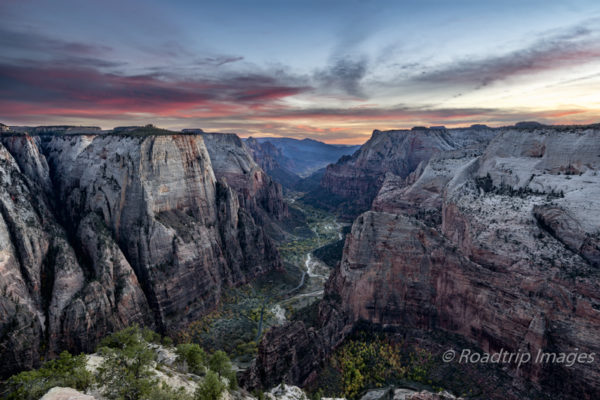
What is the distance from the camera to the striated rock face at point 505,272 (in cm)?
3744

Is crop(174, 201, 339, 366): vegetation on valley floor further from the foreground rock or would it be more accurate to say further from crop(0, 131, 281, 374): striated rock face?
the foreground rock

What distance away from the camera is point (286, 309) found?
74.1 m

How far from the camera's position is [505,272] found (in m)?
45.5

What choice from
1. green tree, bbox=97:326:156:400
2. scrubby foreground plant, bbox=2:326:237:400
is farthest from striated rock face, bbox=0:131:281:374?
green tree, bbox=97:326:156:400

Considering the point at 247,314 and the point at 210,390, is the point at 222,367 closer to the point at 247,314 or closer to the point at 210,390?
the point at 210,390

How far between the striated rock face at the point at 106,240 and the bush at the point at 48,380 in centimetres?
2045

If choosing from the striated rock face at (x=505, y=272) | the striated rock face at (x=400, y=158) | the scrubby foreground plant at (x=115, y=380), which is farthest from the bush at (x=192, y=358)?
the striated rock face at (x=400, y=158)

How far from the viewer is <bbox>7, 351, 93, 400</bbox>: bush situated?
22.8m

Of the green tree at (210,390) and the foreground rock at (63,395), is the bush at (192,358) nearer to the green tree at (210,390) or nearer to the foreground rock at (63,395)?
→ the green tree at (210,390)

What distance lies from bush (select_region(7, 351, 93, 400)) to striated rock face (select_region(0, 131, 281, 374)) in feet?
67.1

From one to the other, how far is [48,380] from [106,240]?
113 feet

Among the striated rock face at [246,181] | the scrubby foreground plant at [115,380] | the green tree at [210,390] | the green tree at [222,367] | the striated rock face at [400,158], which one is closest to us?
the scrubby foreground plant at [115,380]

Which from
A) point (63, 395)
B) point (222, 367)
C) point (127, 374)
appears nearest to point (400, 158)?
point (222, 367)

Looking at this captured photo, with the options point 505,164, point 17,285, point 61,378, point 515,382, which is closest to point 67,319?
point 17,285
